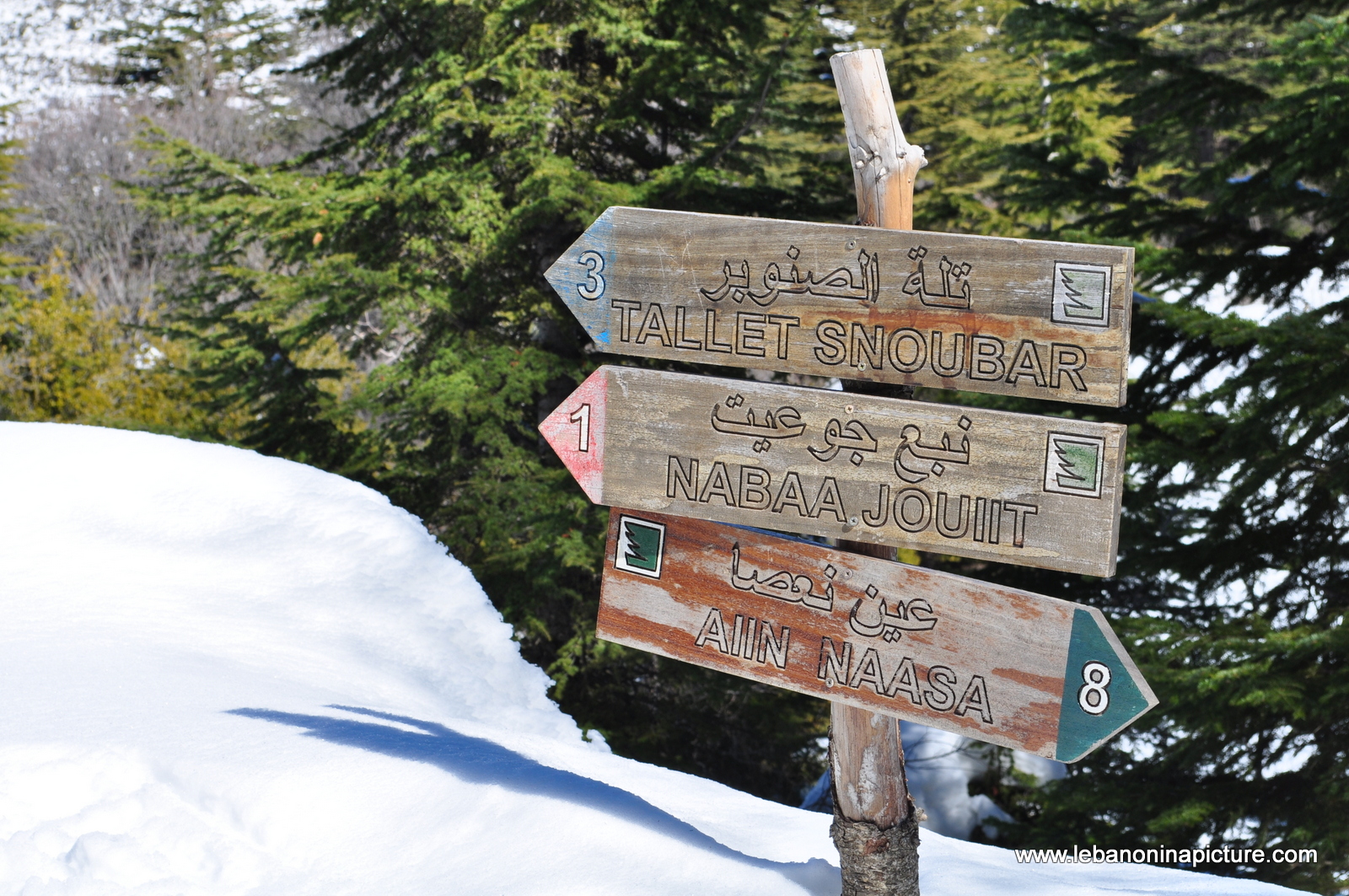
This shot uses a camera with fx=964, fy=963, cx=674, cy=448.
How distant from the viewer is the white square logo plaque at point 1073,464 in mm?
1899

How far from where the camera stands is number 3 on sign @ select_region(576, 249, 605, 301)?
7.53 ft

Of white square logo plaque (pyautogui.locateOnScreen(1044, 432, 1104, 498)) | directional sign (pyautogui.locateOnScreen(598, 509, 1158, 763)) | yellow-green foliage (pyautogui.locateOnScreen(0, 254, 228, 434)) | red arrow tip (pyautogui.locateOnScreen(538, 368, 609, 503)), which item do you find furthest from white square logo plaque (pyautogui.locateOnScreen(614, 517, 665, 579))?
yellow-green foliage (pyautogui.locateOnScreen(0, 254, 228, 434))

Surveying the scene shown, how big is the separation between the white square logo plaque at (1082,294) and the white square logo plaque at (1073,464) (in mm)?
234

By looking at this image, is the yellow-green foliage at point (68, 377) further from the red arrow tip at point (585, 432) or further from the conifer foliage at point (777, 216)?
the red arrow tip at point (585, 432)

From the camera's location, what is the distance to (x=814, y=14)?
6629 mm

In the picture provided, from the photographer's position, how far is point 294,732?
8.33ft

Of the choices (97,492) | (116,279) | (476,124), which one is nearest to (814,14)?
(476,124)

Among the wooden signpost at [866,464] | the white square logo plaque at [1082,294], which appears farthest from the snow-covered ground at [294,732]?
the white square logo plaque at [1082,294]

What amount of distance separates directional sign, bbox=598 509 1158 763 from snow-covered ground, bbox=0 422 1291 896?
21.2 inches

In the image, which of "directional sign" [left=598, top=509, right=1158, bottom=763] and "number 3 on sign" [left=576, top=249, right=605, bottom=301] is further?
"number 3 on sign" [left=576, top=249, right=605, bottom=301]

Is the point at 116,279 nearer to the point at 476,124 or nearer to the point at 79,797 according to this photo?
the point at 476,124

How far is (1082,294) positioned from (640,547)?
3.71 ft

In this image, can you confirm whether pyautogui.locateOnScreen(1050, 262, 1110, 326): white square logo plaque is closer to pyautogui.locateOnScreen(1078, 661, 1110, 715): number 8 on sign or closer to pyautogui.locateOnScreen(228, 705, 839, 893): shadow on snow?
pyautogui.locateOnScreen(1078, 661, 1110, 715): number 8 on sign

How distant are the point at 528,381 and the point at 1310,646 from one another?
5568 mm
